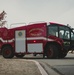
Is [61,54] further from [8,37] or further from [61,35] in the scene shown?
[8,37]

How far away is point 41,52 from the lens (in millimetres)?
30688

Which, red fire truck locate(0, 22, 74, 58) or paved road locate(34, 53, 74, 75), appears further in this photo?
red fire truck locate(0, 22, 74, 58)

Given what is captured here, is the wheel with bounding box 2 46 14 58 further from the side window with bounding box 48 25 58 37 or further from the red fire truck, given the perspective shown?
the side window with bounding box 48 25 58 37

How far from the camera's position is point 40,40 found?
30.5m

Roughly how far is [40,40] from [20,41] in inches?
72.3

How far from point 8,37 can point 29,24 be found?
235 cm

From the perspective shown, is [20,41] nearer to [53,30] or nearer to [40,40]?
[40,40]

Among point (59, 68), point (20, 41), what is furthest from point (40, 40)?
point (59, 68)

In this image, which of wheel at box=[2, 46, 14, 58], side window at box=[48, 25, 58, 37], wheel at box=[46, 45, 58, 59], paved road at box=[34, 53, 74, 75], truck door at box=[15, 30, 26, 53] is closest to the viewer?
paved road at box=[34, 53, 74, 75]

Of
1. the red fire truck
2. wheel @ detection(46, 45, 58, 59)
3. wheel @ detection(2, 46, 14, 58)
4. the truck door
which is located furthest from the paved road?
wheel @ detection(2, 46, 14, 58)

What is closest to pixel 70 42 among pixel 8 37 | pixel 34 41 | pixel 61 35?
pixel 61 35

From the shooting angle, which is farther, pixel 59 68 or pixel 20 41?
pixel 20 41

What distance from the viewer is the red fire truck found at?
30.0 m

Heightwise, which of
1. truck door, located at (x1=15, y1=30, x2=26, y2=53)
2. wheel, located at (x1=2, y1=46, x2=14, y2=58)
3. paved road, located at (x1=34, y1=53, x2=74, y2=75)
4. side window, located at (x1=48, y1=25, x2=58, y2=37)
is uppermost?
side window, located at (x1=48, y1=25, x2=58, y2=37)
